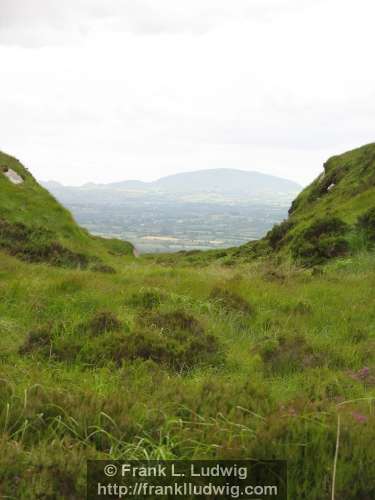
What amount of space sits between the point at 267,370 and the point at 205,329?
1.37 meters

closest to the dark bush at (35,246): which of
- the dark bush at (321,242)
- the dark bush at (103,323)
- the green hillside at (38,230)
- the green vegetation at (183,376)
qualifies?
the green hillside at (38,230)

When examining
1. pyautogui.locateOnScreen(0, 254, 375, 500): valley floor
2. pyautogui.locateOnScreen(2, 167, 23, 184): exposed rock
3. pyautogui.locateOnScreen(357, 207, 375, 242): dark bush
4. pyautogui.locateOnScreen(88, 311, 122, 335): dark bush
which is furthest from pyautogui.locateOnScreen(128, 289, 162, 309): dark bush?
pyautogui.locateOnScreen(2, 167, 23, 184): exposed rock

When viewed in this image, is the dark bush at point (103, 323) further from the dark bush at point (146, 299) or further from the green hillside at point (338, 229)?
the green hillside at point (338, 229)

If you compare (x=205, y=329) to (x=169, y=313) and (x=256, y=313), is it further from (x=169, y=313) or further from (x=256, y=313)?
(x=256, y=313)

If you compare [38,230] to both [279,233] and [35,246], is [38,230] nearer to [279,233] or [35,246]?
[35,246]

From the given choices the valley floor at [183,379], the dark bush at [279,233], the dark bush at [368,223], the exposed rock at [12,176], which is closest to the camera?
the valley floor at [183,379]

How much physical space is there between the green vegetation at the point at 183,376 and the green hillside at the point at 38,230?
6918 millimetres

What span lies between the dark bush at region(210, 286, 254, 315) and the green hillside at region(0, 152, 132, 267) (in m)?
7.71

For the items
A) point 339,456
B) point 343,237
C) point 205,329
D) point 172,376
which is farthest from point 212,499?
point 343,237

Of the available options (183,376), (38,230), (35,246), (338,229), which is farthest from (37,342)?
(338,229)

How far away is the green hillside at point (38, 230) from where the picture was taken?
1803cm

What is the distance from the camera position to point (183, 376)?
19.0 feet

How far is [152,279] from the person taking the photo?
11.2 m

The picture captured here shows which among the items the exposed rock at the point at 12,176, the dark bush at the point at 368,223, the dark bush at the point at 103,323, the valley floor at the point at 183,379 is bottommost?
the valley floor at the point at 183,379
